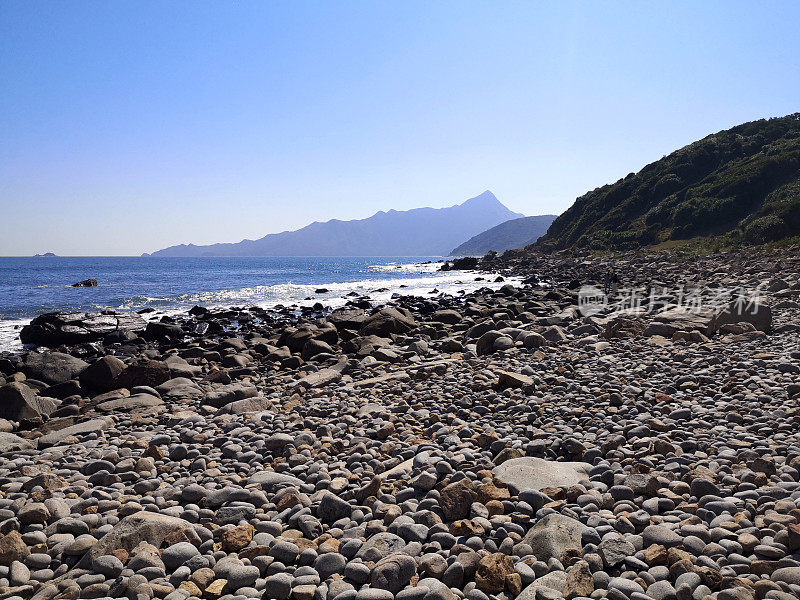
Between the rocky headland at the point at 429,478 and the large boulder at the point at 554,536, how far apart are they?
2cm

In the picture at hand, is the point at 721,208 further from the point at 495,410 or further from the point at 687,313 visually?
the point at 495,410

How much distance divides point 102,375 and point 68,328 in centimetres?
1088

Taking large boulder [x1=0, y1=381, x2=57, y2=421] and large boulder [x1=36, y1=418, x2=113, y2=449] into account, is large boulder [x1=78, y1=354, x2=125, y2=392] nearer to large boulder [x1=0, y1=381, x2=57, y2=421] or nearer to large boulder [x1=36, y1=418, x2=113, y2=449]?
large boulder [x1=0, y1=381, x2=57, y2=421]

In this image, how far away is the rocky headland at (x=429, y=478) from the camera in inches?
119

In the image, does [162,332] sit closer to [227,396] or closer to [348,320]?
[348,320]

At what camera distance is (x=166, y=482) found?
191 inches

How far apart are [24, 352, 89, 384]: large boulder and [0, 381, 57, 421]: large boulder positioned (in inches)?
127

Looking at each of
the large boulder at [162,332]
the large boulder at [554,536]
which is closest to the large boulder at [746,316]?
the large boulder at [554,536]

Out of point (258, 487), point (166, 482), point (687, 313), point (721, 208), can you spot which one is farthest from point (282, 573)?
point (721, 208)

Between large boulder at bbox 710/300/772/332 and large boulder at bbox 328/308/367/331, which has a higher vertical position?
large boulder at bbox 710/300/772/332

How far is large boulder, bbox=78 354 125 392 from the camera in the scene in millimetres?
10109

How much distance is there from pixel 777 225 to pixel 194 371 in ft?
130

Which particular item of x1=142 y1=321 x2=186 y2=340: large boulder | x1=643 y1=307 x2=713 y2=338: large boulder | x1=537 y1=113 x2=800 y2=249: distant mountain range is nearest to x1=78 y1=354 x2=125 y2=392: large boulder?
x1=142 y1=321 x2=186 y2=340: large boulder

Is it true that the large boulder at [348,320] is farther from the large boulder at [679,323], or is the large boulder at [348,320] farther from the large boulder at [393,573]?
the large boulder at [393,573]
